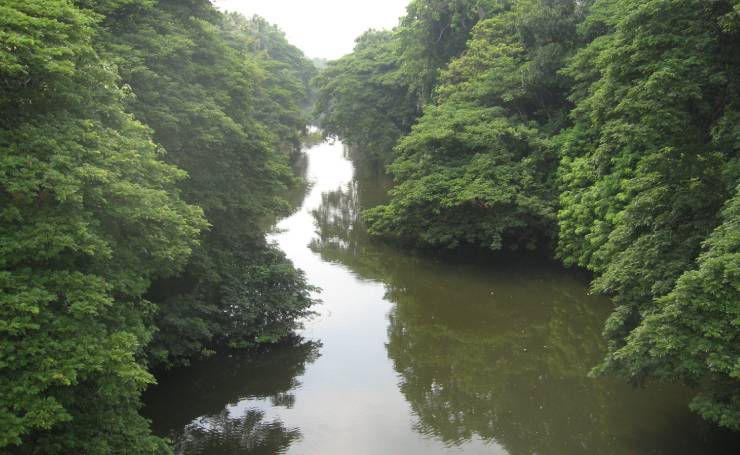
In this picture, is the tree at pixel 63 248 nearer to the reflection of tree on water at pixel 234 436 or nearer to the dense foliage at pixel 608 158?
the reflection of tree on water at pixel 234 436

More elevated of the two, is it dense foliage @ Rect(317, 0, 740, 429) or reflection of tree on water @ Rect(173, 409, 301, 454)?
dense foliage @ Rect(317, 0, 740, 429)

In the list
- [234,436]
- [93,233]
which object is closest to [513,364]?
[234,436]

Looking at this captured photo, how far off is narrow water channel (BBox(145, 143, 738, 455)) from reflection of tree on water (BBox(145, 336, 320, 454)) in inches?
1.2

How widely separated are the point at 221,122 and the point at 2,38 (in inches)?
244

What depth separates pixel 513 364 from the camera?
11.5m

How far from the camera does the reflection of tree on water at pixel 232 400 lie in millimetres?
9055

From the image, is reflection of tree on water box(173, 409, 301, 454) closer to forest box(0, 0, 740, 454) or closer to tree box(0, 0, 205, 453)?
forest box(0, 0, 740, 454)

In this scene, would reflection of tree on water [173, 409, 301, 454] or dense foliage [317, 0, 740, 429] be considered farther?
reflection of tree on water [173, 409, 301, 454]

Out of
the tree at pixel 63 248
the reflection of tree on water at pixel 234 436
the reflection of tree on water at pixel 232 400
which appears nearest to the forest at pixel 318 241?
the tree at pixel 63 248

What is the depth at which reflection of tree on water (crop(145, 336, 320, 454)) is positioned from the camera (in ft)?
29.7

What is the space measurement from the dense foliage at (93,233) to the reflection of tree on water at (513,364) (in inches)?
150

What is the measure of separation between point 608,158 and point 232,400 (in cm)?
820

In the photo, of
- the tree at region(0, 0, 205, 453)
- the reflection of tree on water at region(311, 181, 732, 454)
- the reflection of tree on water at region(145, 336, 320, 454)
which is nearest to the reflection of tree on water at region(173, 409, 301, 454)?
the reflection of tree on water at region(145, 336, 320, 454)

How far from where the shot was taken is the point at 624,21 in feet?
33.4
